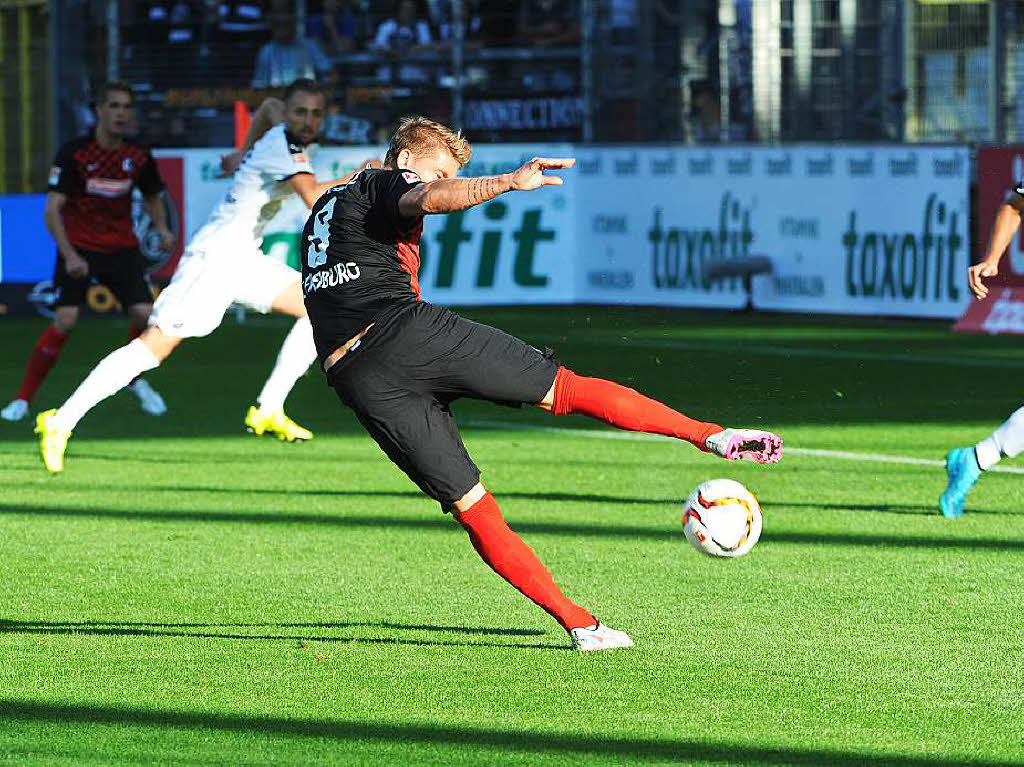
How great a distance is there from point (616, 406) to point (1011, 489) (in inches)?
162

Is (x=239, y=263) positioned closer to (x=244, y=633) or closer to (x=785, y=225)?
(x=244, y=633)

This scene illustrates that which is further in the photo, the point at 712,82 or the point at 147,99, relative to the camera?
the point at 147,99

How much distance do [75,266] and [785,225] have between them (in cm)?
894

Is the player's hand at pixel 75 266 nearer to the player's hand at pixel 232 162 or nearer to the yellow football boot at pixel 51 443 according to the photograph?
the player's hand at pixel 232 162

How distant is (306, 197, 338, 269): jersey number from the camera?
6176 mm

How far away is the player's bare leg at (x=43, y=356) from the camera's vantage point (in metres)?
13.0

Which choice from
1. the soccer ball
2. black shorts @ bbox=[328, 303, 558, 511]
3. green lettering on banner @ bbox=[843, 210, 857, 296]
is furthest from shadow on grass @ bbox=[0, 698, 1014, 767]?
green lettering on banner @ bbox=[843, 210, 857, 296]

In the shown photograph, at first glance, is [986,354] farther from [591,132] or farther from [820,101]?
[591,132]

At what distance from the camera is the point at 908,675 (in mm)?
5965

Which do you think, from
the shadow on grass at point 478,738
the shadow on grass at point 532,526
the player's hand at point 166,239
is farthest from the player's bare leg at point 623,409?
the player's hand at point 166,239

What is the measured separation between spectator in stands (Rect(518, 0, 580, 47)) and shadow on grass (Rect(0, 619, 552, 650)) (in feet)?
54.3

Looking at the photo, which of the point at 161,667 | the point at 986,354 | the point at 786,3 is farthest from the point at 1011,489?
the point at 786,3

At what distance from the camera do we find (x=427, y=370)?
6.20 metres

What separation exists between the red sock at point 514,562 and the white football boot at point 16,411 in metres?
7.39
